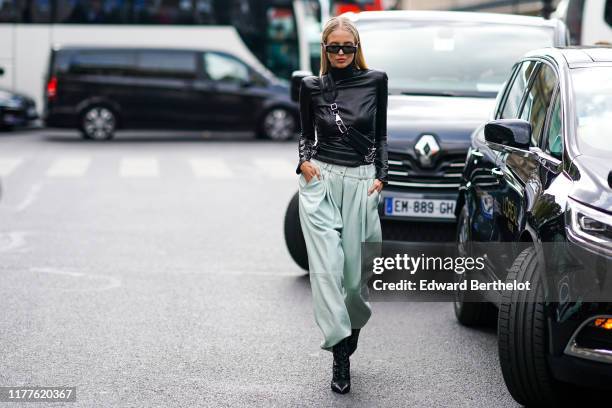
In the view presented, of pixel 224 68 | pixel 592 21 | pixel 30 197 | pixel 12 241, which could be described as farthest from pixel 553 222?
pixel 224 68

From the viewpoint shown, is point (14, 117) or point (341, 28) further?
point (14, 117)

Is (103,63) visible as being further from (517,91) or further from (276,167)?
(517,91)

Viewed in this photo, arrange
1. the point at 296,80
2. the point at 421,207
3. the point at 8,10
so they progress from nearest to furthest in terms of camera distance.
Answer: the point at 421,207, the point at 296,80, the point at 8,10

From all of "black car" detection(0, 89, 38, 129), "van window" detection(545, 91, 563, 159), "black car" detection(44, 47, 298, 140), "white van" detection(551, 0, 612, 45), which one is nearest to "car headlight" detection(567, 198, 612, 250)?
"van window" detection(545, 91, 563, 159)

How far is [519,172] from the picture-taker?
18.7 feet

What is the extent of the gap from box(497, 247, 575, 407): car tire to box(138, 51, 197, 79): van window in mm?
19432

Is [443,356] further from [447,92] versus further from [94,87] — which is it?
[94,87]

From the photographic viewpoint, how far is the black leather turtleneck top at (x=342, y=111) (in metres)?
5.59

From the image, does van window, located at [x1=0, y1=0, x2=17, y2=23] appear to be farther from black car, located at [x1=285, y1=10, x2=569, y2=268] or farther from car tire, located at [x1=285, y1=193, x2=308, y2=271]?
car tire, located at [x1=285, y1=193, x2=308, y2=271]

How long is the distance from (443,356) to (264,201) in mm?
7540

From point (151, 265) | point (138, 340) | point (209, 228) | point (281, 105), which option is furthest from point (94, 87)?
point (138, 340)

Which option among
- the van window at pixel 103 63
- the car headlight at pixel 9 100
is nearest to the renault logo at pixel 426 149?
the van window at pixel 103 63

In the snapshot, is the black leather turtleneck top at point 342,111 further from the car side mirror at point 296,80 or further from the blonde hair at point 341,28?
the car side mirror at point 296,80

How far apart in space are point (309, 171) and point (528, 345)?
1364 mm
